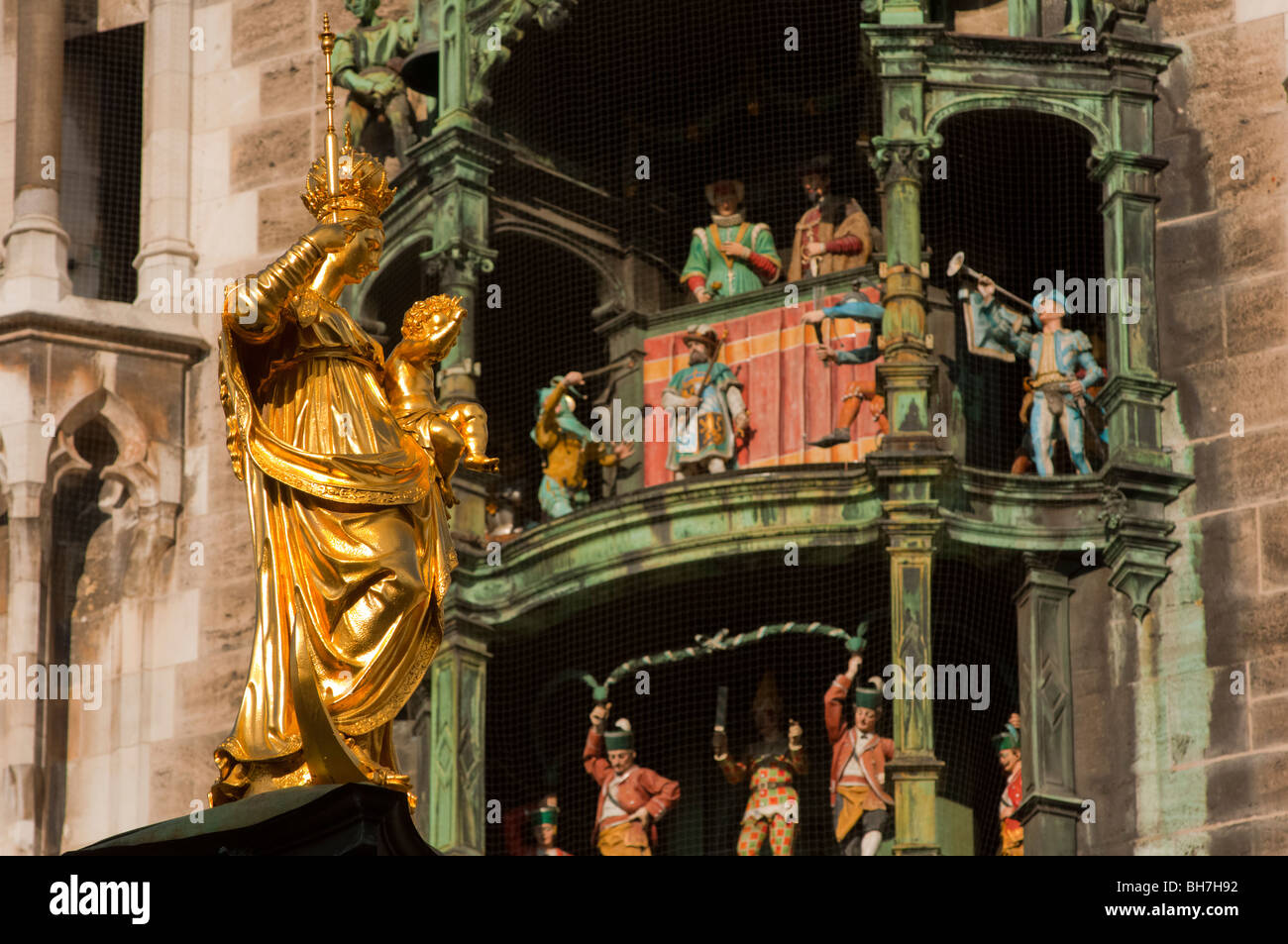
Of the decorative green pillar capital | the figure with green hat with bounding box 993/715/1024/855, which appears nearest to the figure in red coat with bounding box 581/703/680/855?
the figure with green hat with bounding box 993/715/1024/855

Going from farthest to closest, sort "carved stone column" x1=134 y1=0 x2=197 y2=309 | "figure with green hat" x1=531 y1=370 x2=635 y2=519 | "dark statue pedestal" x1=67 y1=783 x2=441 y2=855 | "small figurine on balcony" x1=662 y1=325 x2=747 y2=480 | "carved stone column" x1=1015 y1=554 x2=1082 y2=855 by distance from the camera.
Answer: "carved stone column" x1=134 y1=0 x2=197 y2=309 → "figure with green hat" x1=531 y1=370 x2=635 y2=519 → "small figurine on balcony" x1=662 y1=325 x2=747 y2=480 → "carved stone column" x1=1015 y1=554 x2=1082 y2=855 → "dark statue pedestal" x1=67 y1=783 x2=441 y2=855

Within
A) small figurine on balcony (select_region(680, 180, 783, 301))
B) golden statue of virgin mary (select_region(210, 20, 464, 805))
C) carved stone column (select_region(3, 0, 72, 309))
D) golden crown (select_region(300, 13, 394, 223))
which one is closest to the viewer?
golden statue of virgin mary (select_region(210, 20, 464, 805))

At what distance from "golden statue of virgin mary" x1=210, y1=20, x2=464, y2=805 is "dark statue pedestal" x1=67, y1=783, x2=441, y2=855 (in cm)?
59

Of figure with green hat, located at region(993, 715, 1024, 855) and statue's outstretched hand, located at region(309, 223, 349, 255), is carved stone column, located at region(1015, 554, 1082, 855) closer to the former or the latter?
figure with green hat, located at region(993, 715, 1024, 855)

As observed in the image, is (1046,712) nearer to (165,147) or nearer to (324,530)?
(324,530)

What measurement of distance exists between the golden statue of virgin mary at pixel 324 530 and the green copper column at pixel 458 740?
5638 millimetres

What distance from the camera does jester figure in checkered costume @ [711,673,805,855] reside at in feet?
67.6

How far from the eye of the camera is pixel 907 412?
2045 cm

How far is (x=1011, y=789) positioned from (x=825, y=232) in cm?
362

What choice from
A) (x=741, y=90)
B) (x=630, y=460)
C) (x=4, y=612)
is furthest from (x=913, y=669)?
(x=4, y=612)

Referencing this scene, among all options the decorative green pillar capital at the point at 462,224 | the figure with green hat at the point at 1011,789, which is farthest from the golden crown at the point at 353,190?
the figure with green hat at the point at 1011,789

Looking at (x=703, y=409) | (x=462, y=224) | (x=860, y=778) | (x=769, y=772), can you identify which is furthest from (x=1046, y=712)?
(x=462, y=224)

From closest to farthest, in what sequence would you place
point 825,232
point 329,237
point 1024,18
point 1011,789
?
point 329,237
point 1011,789
point 1024,18
point 825,232
